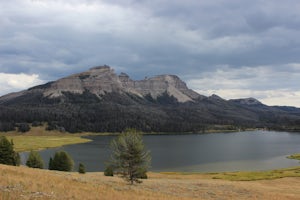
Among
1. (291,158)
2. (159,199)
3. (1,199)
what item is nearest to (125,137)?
(159,199)

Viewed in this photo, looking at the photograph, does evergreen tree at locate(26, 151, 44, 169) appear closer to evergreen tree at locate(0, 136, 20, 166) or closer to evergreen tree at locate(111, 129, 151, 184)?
evergreen tree at locate(0, 136, 20, 166)

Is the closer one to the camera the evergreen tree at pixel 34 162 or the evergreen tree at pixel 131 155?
the evergreen tree at pixel 131 155

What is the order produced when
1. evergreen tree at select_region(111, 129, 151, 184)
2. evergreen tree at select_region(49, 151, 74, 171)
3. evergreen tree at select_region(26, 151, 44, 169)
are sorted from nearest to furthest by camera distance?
evergreen tree at select_region(111, 129, 151, 184) → evergreen tree at select_region(26, 151, 44, 169) → evergreen tree at select_region(49, 151, 74, 171)

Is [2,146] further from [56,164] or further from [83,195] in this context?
[83,195]

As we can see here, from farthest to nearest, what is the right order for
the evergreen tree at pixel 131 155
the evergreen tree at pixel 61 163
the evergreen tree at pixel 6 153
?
1. the evergreen tree at pixel 61 163
2. the evergreen tree at pixel 6 153
3. the evergreen tree at pixel 131 155

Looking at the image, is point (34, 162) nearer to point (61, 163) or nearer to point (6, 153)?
point (61, 163)

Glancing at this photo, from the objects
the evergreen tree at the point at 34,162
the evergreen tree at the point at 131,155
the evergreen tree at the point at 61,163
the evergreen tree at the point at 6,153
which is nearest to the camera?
the evergreen tree at the point at 131,155

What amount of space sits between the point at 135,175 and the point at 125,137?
5.91 metres

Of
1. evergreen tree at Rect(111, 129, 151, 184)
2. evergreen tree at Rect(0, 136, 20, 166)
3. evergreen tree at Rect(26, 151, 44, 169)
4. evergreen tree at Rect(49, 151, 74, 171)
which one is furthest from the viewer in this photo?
evergreen tree at Rect(49, 151, 74, 171)

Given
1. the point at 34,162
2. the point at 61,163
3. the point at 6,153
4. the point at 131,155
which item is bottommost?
the point at 61,163

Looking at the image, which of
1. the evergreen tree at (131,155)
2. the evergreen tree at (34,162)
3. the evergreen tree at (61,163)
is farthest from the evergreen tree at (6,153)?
the evergreen tree at (131,155)

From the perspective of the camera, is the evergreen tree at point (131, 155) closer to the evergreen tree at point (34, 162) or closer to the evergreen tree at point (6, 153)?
the evergreen tree at point (6, 153)

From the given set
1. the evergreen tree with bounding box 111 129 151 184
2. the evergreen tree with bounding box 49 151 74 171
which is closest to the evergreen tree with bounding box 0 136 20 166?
the evergreen tree with bounding box 49 151 74 171

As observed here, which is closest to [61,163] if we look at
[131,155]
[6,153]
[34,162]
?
[34,162]
